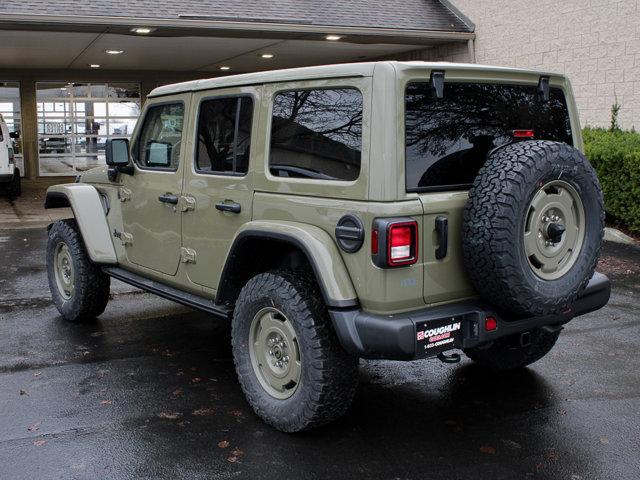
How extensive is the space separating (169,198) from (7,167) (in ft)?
40.1

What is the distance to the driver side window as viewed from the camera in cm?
520

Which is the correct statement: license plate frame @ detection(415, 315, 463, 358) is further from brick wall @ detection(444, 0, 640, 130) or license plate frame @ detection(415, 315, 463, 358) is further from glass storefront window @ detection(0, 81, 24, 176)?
glass storefront window @ detection(0, 81, 24, 176)

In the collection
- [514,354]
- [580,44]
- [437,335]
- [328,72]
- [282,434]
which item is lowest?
[282,434]

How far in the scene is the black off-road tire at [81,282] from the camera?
20.5 ft

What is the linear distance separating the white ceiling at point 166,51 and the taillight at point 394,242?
12149mm

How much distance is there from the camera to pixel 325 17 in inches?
594

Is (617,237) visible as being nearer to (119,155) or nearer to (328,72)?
(119,155)

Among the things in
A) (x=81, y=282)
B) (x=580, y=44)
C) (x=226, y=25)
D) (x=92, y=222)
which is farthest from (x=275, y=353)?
(x=580, y=44)

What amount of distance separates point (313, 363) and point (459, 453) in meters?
0.91

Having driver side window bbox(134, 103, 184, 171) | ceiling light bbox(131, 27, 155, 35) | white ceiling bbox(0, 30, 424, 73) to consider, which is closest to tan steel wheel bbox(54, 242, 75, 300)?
driver side window bbox(134, 103, 184, 171)

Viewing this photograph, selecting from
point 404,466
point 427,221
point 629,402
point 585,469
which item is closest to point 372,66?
point 427,221

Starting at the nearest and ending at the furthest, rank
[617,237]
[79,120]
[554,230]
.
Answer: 1. [554,230]
2. [617,237]
3. [79,120]

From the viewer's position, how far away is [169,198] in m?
5.09

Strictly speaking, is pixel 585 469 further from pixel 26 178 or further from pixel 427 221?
pixel 26 178
